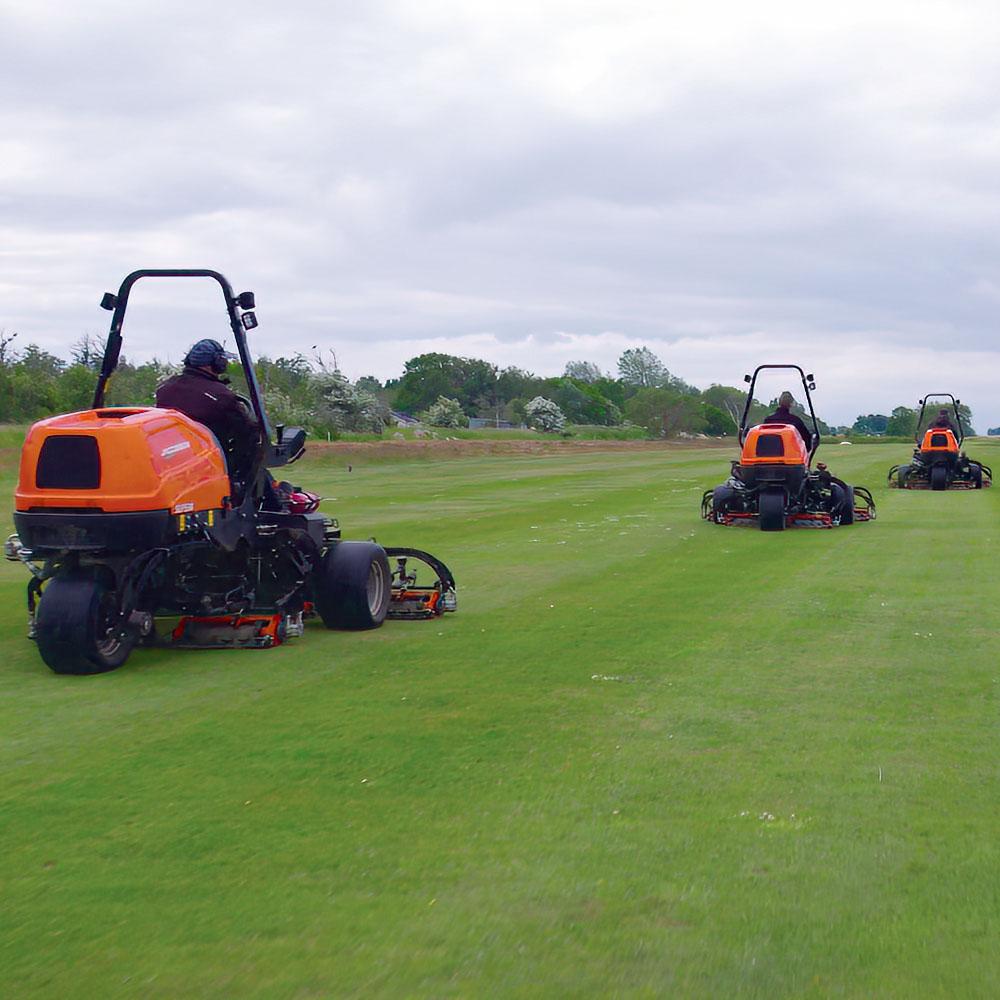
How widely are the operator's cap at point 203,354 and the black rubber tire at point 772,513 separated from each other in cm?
1207

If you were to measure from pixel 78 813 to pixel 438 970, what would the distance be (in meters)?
2.26

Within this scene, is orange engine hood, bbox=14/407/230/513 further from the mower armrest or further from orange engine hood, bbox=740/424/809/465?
orange engine hood, bbox=740/424/809/465

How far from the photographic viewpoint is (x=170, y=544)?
8969 millimetres

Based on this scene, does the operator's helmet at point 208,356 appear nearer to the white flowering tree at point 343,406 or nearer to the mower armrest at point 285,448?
the mower armrest at point 285,448

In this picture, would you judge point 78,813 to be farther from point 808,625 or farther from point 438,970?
point 808,625

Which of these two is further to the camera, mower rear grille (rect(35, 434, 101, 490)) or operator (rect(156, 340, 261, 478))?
operator (rect(156, 340, 261, 478))

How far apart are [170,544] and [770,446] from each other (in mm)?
13531

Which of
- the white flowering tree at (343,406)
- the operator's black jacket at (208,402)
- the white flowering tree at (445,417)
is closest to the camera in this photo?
the operator's black jacket at (208,402)

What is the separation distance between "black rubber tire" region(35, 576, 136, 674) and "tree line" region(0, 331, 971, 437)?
612 inches

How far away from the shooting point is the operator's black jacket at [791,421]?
837 inches

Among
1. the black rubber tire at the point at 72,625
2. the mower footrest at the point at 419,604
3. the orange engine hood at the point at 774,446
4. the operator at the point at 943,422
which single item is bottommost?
the mower footrest at the point at 419,604

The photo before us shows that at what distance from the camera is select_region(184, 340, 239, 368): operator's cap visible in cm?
985

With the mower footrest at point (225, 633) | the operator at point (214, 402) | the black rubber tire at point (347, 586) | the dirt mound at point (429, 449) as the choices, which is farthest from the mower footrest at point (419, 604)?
the dirt mound at point (429, 449)

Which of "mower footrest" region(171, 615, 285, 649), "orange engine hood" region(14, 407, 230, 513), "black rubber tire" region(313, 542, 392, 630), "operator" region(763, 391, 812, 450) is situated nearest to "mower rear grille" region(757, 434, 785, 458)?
"operator" region(763, 391, 812, 450)
